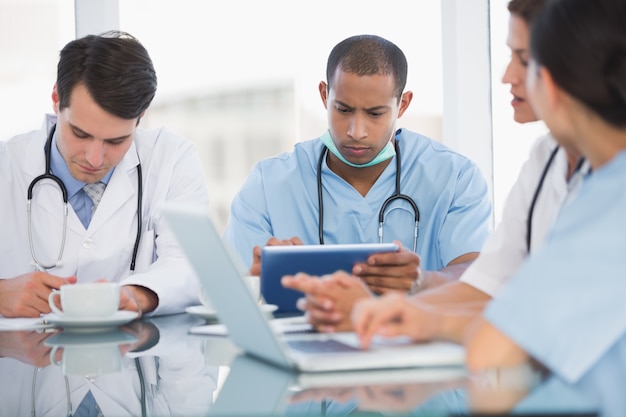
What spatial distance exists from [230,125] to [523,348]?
13.6 meters

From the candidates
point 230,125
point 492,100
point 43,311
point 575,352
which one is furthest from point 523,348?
point 230,125

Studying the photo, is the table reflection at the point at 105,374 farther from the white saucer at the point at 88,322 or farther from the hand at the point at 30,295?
the hand at the point at 30,295

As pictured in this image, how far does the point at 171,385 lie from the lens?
1.06 m

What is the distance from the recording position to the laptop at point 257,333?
0.96 m

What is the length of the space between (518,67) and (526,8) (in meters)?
0.12

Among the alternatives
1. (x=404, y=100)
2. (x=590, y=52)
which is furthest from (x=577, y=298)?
(x=404, y=100)

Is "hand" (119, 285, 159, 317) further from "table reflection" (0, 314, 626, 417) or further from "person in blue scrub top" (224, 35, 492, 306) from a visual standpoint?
"person in blue scrub top" (224, 35, 492, 306)

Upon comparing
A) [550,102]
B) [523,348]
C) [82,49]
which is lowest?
[523,348]

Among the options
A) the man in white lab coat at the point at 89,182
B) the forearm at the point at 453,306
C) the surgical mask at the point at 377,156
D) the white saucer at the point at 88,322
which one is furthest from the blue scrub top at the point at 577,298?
the surgical mask at the point at 377,156

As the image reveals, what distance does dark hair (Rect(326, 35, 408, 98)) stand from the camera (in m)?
2.47

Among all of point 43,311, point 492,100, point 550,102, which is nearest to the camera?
point 550,102

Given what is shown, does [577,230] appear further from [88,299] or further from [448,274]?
[448,274]

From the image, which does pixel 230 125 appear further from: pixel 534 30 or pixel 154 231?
pixel 534 30

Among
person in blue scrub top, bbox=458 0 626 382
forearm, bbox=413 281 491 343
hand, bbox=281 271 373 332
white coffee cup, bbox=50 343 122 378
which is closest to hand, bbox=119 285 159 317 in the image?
white coffee cup, bbox=50 343 122 378
